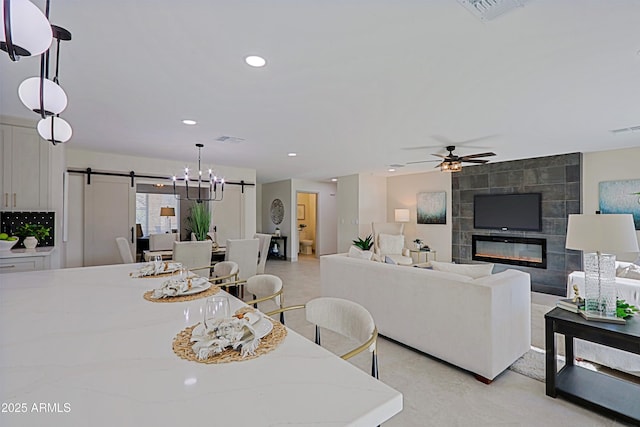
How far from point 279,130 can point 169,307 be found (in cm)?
276

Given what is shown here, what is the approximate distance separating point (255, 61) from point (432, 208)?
6.14 m

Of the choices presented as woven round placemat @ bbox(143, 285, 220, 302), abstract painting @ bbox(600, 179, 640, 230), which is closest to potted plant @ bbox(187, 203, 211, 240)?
woven round placemat @ bbox(143, 285, 220, 302)

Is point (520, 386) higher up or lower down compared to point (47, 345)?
lower down

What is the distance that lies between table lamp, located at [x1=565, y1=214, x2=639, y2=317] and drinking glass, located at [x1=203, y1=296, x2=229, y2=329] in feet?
7.83

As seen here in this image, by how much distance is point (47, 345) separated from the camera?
1093 millimetres

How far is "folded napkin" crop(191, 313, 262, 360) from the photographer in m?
1.02

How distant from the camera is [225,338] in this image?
1.06m

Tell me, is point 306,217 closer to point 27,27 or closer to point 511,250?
point 511,250

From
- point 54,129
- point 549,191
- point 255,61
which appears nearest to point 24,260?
point 54,129

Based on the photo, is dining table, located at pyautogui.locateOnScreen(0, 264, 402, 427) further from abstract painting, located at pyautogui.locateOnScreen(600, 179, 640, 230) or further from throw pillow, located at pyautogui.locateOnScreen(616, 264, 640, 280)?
abstract painting, located at pyautogui.locateOnScreen(600, 179, 640, 230)

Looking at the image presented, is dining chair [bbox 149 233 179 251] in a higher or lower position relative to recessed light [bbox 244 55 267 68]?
lower

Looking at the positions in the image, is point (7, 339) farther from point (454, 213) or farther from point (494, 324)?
point (454, 213)

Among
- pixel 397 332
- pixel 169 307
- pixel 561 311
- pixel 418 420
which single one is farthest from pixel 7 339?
pixel 561 311

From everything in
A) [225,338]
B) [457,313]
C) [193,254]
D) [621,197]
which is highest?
[621,197]
